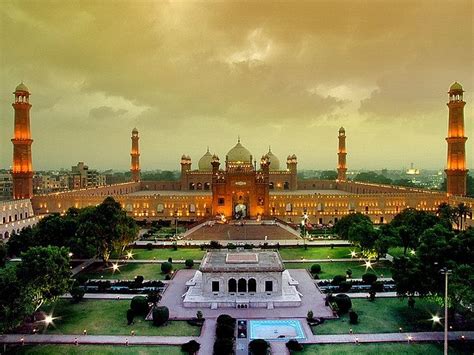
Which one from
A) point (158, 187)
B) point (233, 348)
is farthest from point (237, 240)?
point (158, 187)

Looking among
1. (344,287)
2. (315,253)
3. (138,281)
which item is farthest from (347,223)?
(138,281)

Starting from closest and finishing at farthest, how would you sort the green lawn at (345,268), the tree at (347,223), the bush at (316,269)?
the green lawn at (345,268) → the bush at (316,269) → the tree at (347,223)

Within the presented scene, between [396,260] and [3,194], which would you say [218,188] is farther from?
[3,194]

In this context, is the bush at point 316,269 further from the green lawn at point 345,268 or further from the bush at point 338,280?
the bush at point 338,280

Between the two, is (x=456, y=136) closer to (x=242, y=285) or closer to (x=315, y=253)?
(x=315, y=253)

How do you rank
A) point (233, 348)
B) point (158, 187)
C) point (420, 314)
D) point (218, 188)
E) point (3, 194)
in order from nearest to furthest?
point (233, 348), point (420, 314), point (218, 188), point (158, 187), point (3, 194)

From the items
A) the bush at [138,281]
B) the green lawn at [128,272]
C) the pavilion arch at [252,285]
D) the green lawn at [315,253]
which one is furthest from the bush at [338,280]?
the bush at [138,281]
